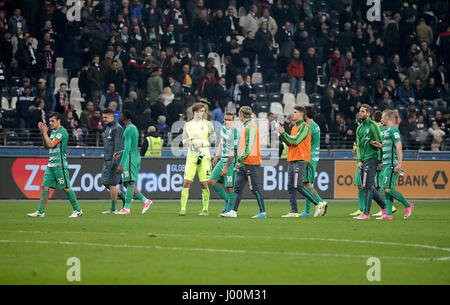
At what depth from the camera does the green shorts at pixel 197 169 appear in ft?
58.6

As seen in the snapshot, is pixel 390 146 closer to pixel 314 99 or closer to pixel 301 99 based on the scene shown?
pixel 301 99

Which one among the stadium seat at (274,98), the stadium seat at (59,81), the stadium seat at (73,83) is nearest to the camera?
the stadium seat at (59,81)

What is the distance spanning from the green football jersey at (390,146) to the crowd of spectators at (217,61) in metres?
8.38

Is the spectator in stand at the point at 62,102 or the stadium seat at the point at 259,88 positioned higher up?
the stadium seat at the point at 259,88

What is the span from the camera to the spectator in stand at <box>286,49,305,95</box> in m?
31.2

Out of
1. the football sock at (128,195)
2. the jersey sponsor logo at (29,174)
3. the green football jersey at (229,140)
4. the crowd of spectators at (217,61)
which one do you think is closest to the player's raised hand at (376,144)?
the green football jersey at (229,140)

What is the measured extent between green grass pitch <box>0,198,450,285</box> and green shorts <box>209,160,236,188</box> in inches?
33.0

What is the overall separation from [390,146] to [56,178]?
270 inches

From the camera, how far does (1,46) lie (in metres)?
26.8

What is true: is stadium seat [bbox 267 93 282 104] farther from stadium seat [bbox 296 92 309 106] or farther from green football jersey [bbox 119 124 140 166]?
green football jersey [bbox 119 124 140 166]

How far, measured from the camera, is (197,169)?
59.4 feet

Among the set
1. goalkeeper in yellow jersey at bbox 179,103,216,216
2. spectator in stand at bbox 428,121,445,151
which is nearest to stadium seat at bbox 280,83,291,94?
spectator in stand at bbox 428,121,445,151

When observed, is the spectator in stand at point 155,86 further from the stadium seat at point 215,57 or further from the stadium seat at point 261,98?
the stadium seat at point 261,98

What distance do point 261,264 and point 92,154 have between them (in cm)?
1605
